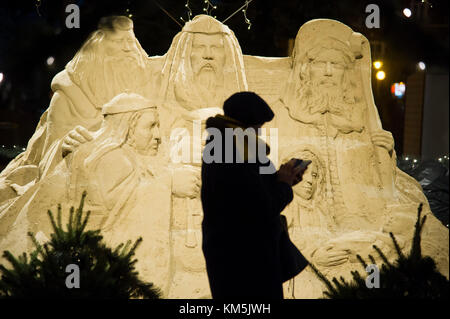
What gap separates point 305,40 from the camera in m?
6.88

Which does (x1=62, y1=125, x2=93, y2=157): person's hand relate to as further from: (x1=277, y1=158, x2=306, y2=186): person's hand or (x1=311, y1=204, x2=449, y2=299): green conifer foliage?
(x1=311, y1=204, x2=449, y2=299): green conifer foliage

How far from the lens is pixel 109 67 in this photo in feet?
23.0

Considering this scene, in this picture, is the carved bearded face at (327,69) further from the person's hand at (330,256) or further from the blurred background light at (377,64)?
the blurred background light at (377,64)

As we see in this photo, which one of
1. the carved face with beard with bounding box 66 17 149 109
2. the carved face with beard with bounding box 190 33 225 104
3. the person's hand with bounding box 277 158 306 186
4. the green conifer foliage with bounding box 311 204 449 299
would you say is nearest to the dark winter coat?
the person's hand with bounding box 277 158 306 186

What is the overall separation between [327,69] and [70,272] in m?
3.26

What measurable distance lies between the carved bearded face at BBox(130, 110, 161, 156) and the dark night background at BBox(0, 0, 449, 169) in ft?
2.71

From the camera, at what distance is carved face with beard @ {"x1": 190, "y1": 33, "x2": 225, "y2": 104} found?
6.77 m

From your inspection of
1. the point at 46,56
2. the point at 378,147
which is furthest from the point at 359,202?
the point at 46,56

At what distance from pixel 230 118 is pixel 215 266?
0.91 m

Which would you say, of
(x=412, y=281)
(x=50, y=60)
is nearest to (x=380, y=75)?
(x=412, y=281)

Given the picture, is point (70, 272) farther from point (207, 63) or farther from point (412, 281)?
point (207, 63)
